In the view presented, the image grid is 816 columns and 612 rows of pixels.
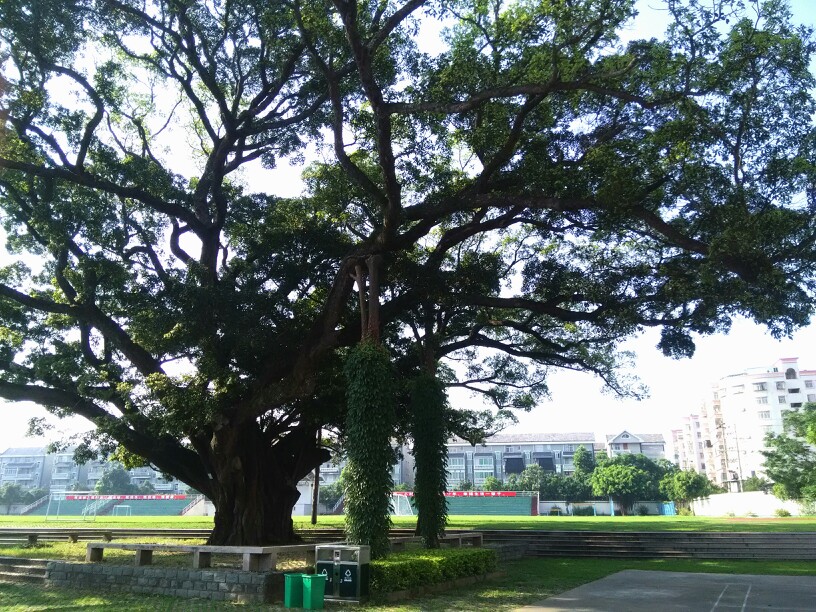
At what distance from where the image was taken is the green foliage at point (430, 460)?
504 inches

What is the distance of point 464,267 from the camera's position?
16.2 metres

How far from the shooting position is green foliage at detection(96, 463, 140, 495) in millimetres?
73444

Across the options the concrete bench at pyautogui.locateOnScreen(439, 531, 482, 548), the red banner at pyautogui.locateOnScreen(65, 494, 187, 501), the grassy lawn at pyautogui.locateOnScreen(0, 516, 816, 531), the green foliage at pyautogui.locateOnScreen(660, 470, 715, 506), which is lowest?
the grassy lawn at pyautogui.locateOnScreen(0, 516, 816, 531)

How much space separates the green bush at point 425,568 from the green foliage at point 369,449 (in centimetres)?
58

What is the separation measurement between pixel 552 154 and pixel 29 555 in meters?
14.4

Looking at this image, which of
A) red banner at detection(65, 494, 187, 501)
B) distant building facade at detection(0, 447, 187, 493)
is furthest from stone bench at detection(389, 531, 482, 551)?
distant building facade at detection(0, 447, 187, 493)

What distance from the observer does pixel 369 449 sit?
34.5ft

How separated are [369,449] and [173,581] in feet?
11.9

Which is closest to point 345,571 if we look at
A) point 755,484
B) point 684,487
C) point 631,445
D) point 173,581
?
point 173,581

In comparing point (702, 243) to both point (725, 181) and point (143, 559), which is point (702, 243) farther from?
point (143, 559)

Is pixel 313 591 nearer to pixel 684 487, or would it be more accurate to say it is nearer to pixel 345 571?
pixel 345 571

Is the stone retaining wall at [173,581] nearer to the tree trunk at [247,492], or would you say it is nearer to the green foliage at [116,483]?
the tree trunk at [247,492]

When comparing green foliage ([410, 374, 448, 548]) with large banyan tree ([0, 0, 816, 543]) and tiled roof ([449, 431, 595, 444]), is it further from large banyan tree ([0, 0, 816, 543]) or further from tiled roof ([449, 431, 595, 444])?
tiled roof ([449, 431, 595, 444])

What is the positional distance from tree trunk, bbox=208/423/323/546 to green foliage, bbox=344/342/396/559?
5760mm
